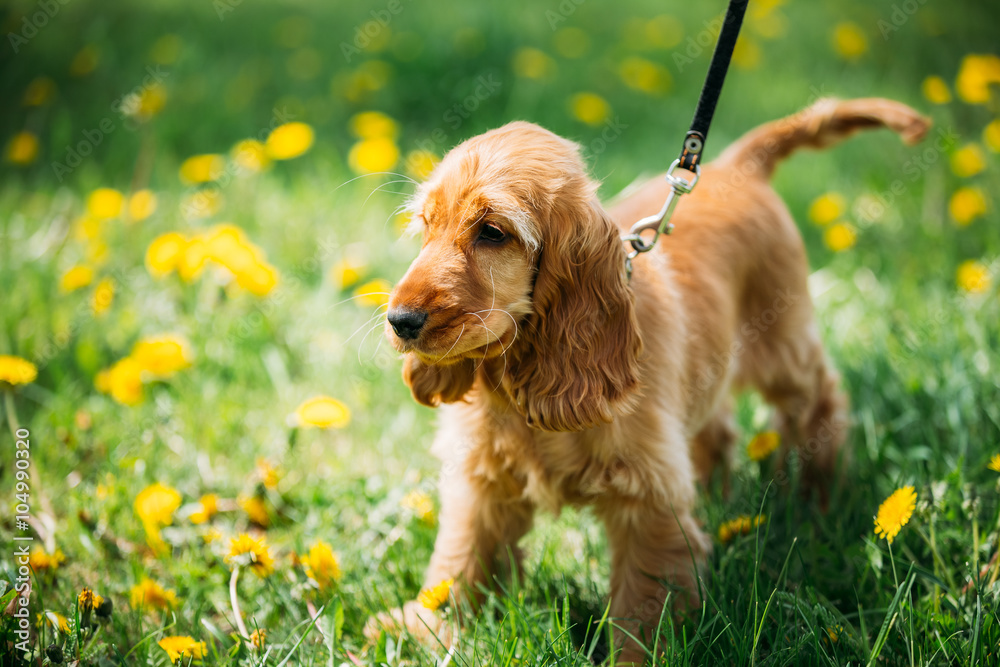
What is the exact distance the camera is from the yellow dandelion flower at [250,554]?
1.79 meters

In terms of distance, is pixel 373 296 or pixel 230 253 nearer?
pixel 230 253

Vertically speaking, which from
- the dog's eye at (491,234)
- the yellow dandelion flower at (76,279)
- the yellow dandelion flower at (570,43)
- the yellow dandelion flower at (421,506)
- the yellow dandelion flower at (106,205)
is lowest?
the yellow dandelion flower at (421,506)

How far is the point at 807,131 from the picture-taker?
8.46ft

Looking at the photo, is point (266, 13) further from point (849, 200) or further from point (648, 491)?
point (648, 491)

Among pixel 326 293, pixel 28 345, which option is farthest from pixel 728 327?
pixel 28 345

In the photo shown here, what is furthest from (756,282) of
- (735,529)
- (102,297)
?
(102,297)

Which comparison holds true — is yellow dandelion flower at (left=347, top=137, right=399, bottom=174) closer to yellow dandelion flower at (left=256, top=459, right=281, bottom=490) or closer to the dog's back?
the dog's back

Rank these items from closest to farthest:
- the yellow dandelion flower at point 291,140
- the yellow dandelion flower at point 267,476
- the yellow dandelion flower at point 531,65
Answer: the yellow dandelion flower at point 267,476
the yellow dandelion flower at point 291,140
the yellow dandelion flower at point 531,65

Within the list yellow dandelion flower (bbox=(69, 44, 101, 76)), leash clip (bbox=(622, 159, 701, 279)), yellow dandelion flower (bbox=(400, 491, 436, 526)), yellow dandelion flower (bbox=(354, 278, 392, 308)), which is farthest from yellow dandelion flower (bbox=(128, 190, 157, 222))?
leash clip (bbox=(622, 159, 701, 279))

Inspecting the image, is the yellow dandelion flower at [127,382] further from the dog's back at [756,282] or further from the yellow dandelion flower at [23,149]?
the yellow dandelion flower at [23,149]

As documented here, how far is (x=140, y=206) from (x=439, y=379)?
2.32 m

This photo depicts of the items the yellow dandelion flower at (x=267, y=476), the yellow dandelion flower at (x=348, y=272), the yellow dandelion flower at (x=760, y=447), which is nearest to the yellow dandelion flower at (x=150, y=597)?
the yellow dandelion flower at (x=267, y=476)

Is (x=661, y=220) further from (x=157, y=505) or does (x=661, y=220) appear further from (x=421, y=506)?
(x=157, y=505)

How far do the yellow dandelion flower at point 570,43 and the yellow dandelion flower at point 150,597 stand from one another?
183 inches
